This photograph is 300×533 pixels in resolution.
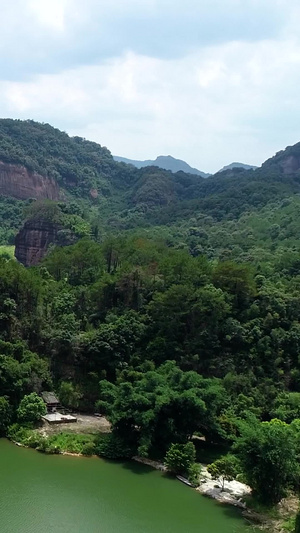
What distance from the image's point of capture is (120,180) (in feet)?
322

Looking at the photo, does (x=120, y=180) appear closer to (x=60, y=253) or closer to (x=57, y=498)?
(x=60, y=253)

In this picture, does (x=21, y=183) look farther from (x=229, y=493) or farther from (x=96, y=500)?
(x=229, y=493)

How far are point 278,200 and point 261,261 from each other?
2780 centimetres

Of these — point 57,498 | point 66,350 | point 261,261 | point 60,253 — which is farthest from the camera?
point 261,261

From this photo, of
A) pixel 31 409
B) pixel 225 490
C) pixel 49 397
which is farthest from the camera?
pixel 49 397

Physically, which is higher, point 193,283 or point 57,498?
point 193,283

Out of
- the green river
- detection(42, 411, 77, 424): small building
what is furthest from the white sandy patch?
detection(42, 411, 77, 424): small building

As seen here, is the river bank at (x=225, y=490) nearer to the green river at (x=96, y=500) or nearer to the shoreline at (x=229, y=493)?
the shoreline at (x=229, y=493)

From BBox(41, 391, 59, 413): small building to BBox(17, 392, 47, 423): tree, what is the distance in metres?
1.11

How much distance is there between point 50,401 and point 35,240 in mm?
32066

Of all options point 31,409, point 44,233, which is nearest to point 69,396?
point 31,409

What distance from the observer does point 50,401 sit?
76.2ft

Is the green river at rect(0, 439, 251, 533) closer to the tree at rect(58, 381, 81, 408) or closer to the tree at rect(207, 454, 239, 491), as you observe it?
the tree at rect(207, 454, 239, 491)

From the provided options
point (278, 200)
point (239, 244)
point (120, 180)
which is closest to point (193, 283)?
point (239, 244)
